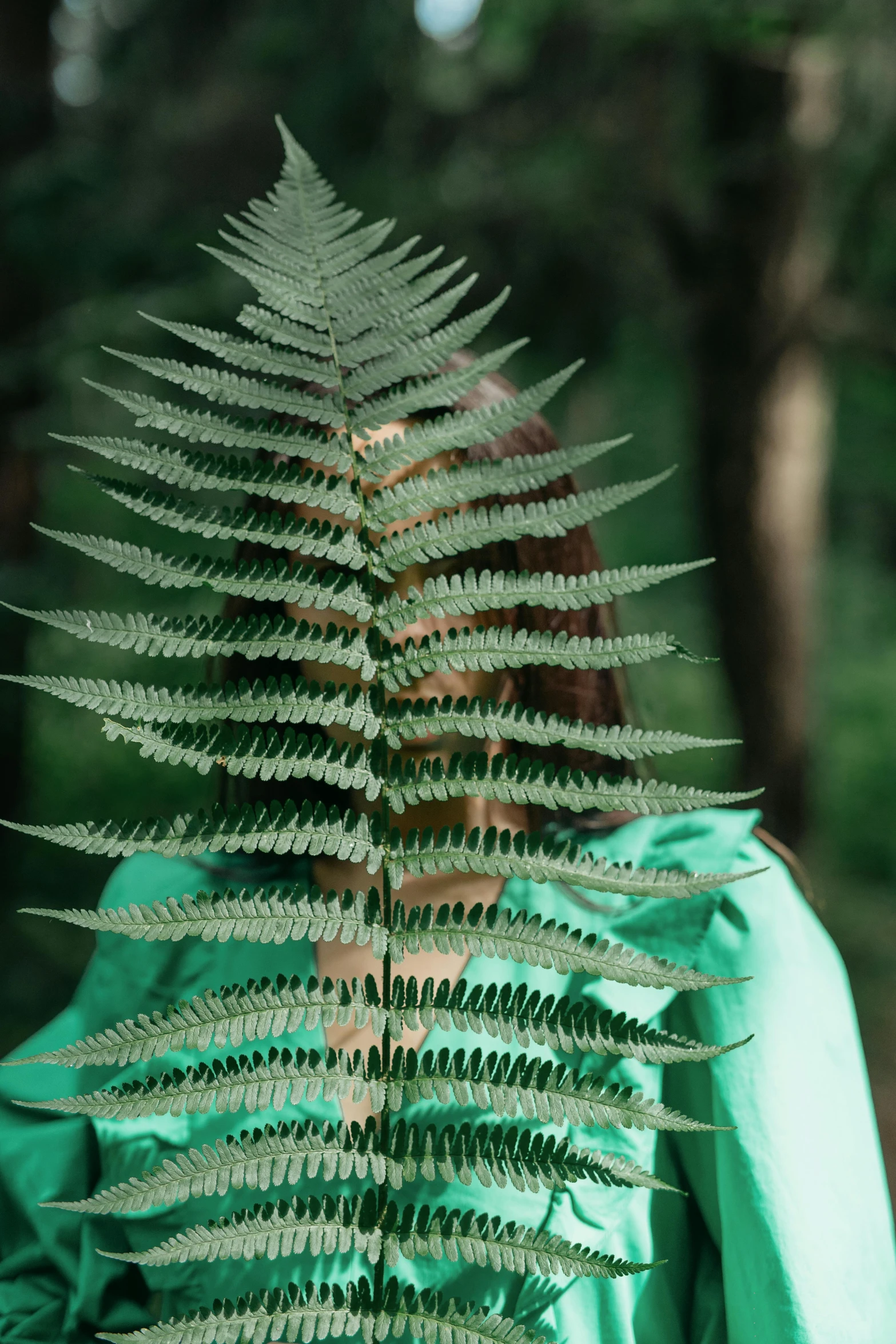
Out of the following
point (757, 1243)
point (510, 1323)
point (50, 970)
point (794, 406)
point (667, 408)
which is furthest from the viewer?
point (667, 408)

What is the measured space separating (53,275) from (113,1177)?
3084mm

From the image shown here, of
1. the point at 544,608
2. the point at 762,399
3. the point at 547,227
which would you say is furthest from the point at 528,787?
the point at 547,227

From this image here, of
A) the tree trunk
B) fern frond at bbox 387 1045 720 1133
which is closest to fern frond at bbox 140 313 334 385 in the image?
fern frond at bbox 387 1045 720 1133

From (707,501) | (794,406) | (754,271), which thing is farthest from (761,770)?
(754,271)

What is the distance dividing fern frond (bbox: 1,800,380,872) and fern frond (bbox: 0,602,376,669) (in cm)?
10

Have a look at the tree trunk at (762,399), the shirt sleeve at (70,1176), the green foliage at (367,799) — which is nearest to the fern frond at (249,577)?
the green foliage at (367,799)

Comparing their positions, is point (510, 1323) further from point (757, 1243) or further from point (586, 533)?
point (586, 533)

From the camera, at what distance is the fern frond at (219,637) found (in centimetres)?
71

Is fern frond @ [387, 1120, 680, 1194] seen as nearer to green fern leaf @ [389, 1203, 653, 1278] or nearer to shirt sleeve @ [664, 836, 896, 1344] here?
green fern leaf @ [389, 1203, 653, 1278]

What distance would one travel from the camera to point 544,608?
122cm

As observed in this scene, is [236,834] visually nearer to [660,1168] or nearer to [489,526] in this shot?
[489,526]

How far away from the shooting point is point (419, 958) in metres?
1.34

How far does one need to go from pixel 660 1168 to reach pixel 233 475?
2.91ft

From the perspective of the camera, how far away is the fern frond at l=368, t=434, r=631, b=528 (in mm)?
746
